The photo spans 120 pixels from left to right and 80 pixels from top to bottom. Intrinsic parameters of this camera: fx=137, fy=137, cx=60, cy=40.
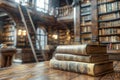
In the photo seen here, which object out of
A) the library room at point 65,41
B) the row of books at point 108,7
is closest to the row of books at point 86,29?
the library room at point 65,41

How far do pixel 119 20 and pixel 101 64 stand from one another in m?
3.59

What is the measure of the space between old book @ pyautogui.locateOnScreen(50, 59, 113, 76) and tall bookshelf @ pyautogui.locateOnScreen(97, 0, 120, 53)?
10.7 ft

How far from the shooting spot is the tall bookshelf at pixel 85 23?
16.4 feet

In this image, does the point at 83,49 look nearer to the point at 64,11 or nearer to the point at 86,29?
the point at 86,29

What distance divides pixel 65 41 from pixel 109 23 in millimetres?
5429

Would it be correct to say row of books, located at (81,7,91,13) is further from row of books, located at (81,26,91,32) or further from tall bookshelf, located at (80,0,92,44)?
row of books, located at (81,26,91,32)

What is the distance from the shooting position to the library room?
44.9 inches

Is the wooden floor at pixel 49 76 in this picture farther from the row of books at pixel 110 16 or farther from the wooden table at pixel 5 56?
the row of books at pixel 110 16

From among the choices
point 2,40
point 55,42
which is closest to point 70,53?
point 2,40

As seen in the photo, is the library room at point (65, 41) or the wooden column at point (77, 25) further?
the wooden column at point (77, 25)

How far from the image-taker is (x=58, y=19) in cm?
910

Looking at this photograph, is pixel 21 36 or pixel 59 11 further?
pixel 59 11

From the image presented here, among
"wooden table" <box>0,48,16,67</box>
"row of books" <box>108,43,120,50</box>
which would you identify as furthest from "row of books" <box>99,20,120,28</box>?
"wooden table" <box>0,48,16,67</box>

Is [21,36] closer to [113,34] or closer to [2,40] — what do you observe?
[2,40]
